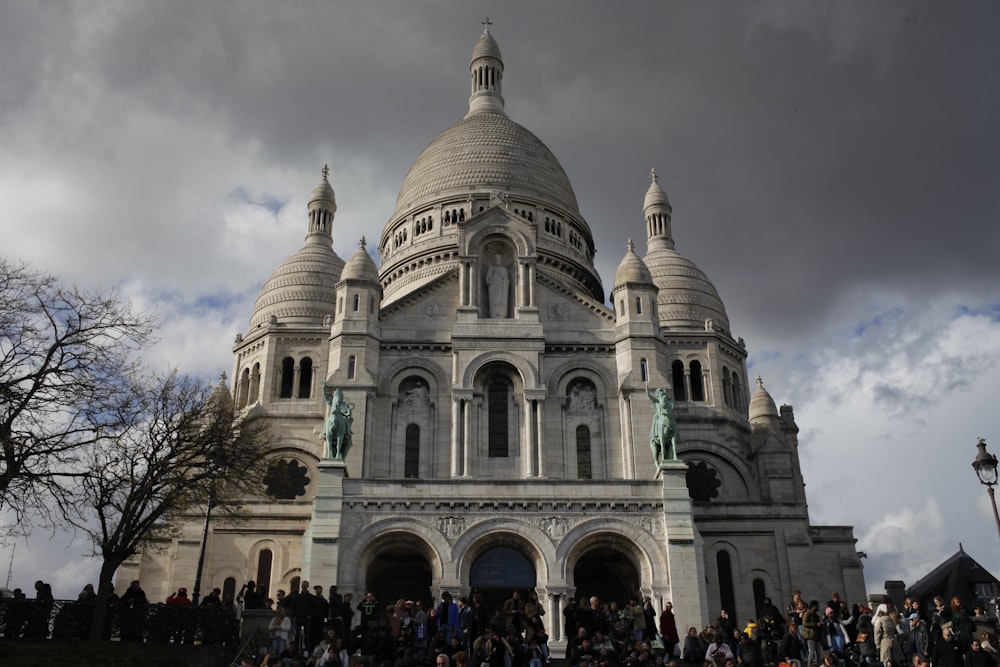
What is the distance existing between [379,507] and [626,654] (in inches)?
511

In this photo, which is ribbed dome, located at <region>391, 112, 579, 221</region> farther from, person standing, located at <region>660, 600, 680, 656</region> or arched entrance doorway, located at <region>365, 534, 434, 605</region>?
person standing, located at <region>660, 600, 680, 656</region>

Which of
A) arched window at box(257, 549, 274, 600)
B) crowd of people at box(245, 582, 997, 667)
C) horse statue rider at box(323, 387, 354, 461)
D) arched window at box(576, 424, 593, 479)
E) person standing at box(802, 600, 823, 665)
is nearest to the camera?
crowd of people at box(245, 582, 997, 667)

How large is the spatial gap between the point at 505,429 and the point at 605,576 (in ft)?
22.4

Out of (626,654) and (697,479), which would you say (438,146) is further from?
(626,654)

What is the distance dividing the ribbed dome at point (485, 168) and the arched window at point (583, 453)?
2001cm

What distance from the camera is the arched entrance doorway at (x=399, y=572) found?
1340 inches

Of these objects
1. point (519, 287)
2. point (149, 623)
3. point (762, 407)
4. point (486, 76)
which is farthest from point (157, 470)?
point (486, 76)

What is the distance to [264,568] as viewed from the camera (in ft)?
136

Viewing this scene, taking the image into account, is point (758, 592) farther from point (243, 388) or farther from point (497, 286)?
point (243, 388)

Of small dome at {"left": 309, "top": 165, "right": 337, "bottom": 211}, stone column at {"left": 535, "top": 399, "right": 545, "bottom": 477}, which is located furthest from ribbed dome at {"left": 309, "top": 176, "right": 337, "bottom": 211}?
stone column at {"left": 535, "top": 399, "right": 545, "bottom": 477}

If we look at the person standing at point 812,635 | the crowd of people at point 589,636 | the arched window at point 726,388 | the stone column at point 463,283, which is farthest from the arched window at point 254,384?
the person standing at point 812,635

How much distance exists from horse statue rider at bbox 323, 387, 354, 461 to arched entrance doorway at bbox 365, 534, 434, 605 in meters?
3.58

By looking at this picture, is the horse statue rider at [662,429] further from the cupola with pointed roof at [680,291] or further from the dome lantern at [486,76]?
the dome lantern at [486,76]

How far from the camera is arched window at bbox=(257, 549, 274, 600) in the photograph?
41.3 metres
